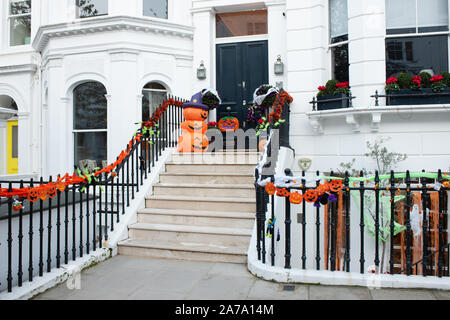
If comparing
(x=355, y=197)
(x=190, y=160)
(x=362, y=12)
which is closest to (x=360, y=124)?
(x=355, y=197)

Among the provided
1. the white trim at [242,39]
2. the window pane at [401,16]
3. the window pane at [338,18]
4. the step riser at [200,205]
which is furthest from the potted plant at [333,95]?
the step riser at [200,205]

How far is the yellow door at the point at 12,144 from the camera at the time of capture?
37.9ft

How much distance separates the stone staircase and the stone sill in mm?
1490

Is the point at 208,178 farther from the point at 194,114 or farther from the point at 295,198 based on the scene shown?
the point at 295,198

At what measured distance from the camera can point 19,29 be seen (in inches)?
449

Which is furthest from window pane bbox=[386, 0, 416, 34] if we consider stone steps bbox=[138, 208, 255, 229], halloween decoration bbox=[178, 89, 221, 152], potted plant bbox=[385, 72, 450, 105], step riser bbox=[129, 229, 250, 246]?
step riser bbox=[129, 229, 250, 246]

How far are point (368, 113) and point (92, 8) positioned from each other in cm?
747

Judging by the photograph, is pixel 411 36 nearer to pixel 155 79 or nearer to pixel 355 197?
pixel 355 197

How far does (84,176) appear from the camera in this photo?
4.80 metres

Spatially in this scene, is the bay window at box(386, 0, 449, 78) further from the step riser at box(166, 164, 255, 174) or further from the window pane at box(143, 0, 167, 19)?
the window pane at box(143, 0, 167, 19)

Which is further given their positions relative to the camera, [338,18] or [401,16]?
[338,18]

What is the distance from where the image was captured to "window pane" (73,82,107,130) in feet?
31.4

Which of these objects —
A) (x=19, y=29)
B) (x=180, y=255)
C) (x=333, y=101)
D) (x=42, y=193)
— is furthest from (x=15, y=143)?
(x=333, y=101)

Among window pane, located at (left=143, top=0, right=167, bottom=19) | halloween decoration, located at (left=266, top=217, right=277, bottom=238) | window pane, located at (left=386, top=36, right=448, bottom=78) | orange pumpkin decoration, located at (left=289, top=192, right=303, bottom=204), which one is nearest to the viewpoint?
orange pumpkin decoration, located at (left=289, top=192, right=303, bottom=204)
